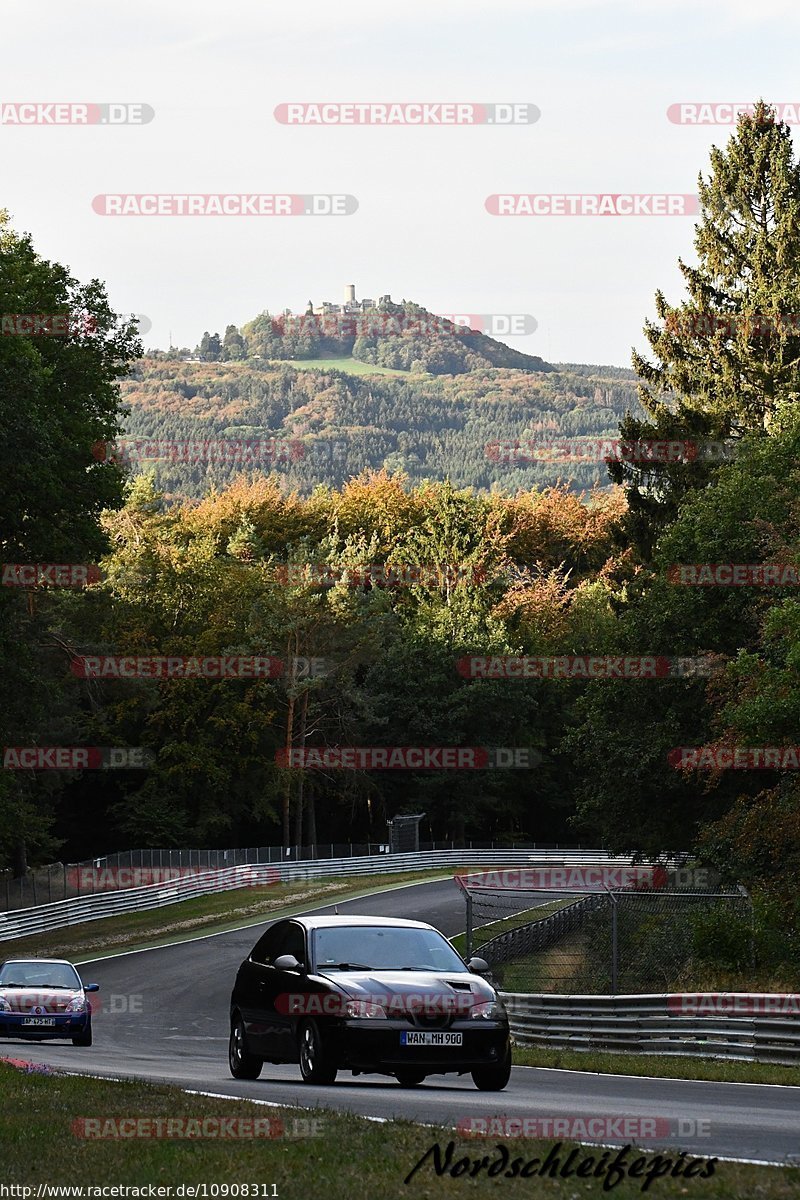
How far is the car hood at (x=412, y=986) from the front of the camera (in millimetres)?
14586

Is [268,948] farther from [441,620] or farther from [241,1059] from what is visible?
[441,620]

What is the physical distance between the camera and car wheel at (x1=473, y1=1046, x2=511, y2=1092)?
48.9 feet

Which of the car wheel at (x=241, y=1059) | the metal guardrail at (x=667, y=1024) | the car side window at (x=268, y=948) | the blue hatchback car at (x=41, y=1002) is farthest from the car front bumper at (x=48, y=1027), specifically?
the car side window at (x=268, y=948)

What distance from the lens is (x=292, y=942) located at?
16.1 metres

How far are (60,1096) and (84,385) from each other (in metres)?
35.4

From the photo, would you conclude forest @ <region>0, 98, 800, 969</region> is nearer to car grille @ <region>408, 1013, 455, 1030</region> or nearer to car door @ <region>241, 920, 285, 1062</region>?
car door @ <region>241, 920, 285, 1062</region>

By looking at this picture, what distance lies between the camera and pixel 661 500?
2330 inches

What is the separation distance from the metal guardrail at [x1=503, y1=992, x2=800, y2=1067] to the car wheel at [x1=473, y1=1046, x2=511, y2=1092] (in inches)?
188

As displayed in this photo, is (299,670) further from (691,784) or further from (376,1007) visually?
(376,1007)

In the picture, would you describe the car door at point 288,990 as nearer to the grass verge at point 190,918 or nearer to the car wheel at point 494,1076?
the car wheel at point 494,1076

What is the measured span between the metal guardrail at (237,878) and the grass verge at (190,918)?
0.40 metres

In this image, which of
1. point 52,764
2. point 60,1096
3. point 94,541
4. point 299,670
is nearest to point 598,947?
point 94,541

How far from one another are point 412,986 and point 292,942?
181 centimetres

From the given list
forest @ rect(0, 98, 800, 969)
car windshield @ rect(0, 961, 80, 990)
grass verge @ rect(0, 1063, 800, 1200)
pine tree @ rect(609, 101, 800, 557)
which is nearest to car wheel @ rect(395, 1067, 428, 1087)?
grass verge @ rect(0, 1063, 800, 1200)
